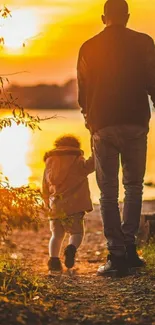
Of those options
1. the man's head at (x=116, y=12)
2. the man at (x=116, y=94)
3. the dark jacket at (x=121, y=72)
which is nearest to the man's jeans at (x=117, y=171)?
the man at (x=116, y=94)

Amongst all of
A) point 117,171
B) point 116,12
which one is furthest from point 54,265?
point 116,12

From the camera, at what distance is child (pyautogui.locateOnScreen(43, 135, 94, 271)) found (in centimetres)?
970

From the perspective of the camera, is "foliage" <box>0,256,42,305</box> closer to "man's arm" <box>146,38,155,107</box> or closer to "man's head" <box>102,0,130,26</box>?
"man's arm" <box>146,38,155,107</box>

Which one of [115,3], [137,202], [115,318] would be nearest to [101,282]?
[137,202]

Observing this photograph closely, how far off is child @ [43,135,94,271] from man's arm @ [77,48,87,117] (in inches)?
40.7

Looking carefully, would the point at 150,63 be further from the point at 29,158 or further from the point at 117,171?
the point at 29,158

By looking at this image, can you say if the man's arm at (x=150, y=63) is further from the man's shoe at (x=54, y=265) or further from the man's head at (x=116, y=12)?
the man's shoe at (x=54, y=265)

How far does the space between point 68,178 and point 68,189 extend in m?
0.12

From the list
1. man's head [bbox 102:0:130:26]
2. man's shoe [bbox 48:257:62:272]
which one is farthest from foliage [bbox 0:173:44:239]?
man's shoe [bbox 48:257:62:272]

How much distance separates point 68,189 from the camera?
9734mm

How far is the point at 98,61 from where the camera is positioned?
850 centimetres

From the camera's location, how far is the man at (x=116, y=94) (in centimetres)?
845

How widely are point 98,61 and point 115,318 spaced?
2799 millimetres

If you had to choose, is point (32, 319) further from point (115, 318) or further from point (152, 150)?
point (152, 150)
